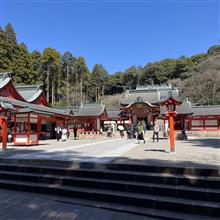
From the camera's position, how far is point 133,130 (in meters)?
24.4

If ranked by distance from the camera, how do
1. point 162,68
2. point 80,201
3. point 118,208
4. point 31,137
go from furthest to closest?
point 162,68
point 31,137
point 80,201
point 118,208

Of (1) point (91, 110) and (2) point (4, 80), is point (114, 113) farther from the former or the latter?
(2) point (4, 80)

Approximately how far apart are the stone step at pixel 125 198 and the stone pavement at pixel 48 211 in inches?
15.0

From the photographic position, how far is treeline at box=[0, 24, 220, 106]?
42125mm

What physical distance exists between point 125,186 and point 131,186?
0.14m

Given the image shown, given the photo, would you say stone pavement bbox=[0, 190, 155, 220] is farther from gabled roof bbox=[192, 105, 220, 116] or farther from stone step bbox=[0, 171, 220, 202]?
gabled roof bbox=[192, 105, 220, 116]

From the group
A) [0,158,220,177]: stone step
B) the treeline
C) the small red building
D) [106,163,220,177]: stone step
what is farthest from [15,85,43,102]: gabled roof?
[106,163,220,177]: stone step

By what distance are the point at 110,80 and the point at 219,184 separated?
229ft

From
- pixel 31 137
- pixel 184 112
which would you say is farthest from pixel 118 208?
pixel 184 112

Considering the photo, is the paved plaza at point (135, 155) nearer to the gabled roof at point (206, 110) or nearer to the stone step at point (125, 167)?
the stone step at point (125, 167)

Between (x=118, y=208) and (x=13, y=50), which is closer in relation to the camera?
(x=118, y=208)

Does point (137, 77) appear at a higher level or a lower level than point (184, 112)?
higher

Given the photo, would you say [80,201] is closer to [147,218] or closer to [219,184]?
[147,218]

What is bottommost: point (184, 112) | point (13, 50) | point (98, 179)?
point (98, 179)
